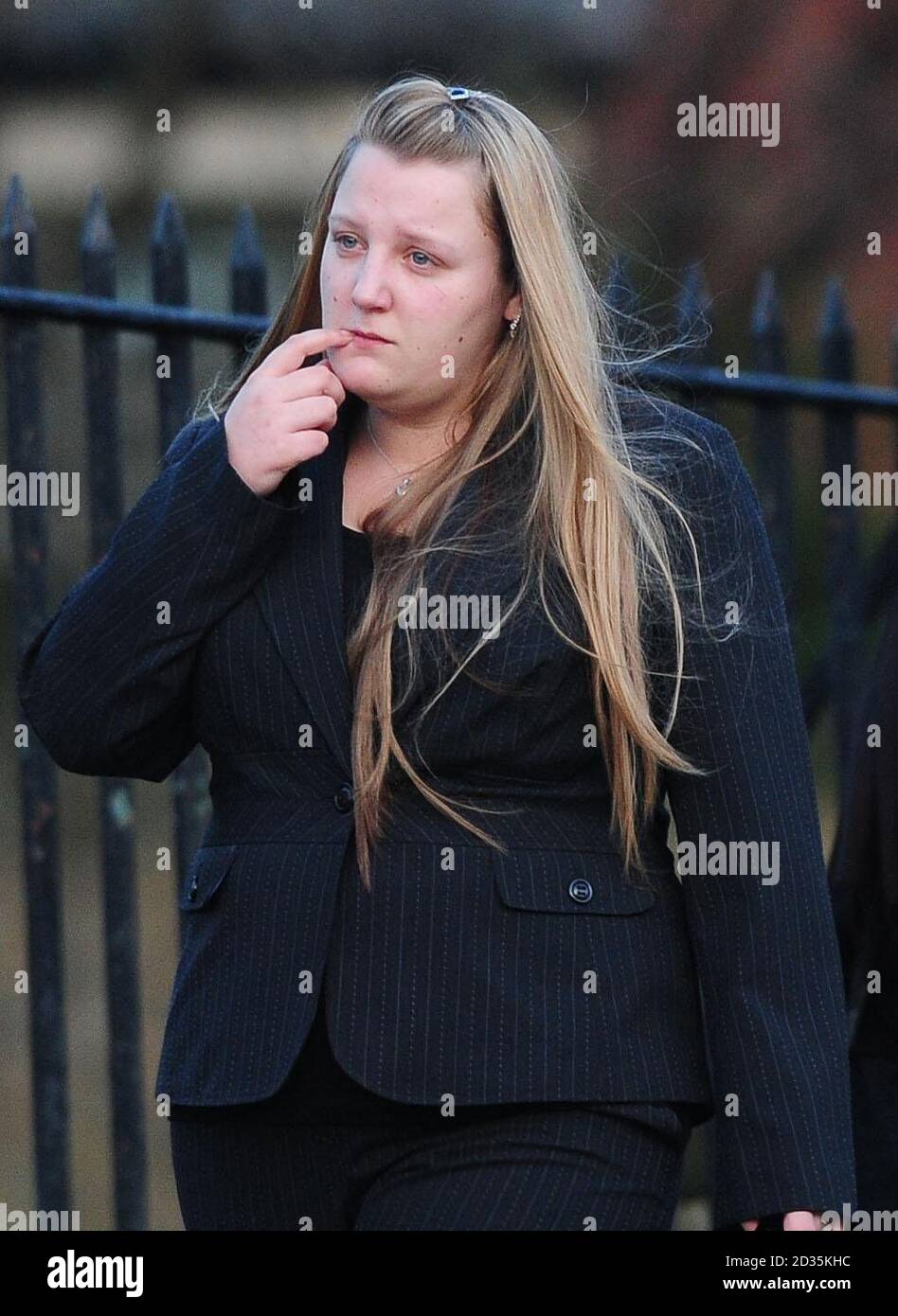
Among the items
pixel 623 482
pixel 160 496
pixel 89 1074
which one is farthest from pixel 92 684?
pixel 89 1074

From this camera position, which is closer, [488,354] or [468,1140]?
[468,1140]

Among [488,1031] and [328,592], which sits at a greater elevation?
[328,592]

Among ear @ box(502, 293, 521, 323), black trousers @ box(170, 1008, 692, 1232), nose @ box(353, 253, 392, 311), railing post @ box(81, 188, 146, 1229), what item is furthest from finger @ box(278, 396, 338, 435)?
railing post @ box(81, 188, 146, 1229)

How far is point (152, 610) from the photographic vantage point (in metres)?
2.59

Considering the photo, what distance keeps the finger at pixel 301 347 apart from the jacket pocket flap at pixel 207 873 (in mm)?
582

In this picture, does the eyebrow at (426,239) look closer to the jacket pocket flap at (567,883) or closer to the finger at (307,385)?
the finger at (307,385)

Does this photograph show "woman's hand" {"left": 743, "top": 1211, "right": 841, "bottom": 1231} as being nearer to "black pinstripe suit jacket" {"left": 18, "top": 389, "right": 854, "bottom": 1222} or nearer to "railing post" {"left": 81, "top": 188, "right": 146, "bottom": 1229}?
"black pinstripe suit jacket" {"left": 18, "top": 389, "right": 854, "bottom": 1222}

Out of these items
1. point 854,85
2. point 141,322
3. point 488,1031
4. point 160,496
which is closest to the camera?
point 488,1031

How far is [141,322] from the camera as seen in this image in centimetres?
396

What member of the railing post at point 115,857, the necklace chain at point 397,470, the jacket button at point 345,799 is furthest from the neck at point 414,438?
the railing post at point 115,857

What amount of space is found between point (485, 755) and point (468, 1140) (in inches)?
17.6

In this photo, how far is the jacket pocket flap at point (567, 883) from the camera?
2.50m

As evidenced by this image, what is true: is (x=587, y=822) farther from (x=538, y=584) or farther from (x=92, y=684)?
(x=92, y=684)

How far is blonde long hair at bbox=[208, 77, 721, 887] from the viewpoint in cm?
254
